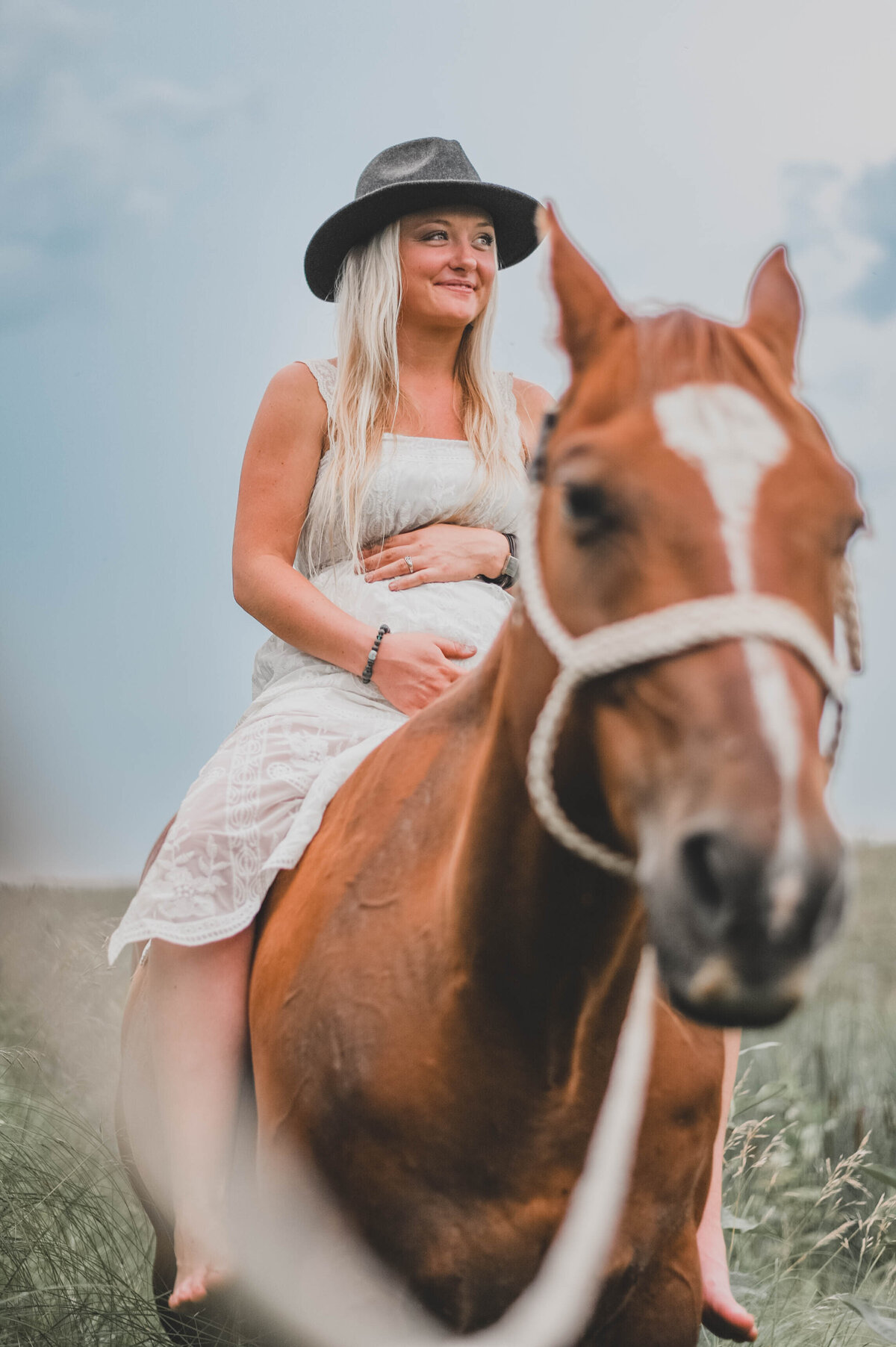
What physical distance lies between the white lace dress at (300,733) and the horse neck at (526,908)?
64 centimetres

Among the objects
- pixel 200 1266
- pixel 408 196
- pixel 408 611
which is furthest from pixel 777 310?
pixel 200 1266

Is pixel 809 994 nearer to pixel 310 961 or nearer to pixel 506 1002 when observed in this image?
pixel 506 1002

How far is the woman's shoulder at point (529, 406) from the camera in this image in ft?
9.61

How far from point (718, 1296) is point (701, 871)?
132cm

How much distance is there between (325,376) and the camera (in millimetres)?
2729

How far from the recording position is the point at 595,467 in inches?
46.9

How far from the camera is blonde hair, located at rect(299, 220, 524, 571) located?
2613mm

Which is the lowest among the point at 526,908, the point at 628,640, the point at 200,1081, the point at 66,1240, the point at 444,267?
the point at 66,1240

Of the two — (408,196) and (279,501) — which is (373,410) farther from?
(408,196)

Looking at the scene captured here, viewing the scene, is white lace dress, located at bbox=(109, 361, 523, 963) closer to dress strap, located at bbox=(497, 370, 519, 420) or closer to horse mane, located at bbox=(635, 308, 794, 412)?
dress strap, located at bbox=(497, 370, 519, 420)

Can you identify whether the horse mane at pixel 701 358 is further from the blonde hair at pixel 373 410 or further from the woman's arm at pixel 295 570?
the blonde hair at pixel 373 410

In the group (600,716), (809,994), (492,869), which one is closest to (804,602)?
(600,716)

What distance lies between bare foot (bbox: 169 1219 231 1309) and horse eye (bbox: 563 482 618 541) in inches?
56.7

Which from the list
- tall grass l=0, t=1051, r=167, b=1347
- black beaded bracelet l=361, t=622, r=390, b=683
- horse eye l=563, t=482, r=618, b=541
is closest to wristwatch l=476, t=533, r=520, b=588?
black beaded bracelet l=361, t=622, r=390, b=683
